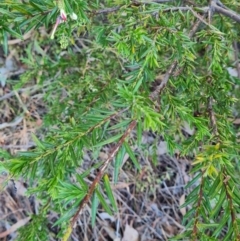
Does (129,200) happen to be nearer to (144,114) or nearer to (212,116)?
(212,116)

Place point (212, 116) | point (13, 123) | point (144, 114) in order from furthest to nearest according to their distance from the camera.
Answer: point (13, 123), point (212, 116), point (144, 114)

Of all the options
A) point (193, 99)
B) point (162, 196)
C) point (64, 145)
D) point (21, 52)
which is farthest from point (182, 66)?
point (21, 52)

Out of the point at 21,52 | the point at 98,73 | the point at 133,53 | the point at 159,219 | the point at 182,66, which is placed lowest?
the point at 159,219

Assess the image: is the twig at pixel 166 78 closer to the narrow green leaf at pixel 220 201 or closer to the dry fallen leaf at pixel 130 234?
the narrow green leaf at pixel 220 201

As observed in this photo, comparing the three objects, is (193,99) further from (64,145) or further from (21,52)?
(21,52)

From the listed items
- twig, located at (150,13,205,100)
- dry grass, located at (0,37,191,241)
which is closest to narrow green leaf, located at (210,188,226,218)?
twig, located at (150,13,205,100)

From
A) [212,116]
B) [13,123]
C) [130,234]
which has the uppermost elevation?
[212,116]

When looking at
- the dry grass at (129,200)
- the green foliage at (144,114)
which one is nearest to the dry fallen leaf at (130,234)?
the dry grass at (129,200)

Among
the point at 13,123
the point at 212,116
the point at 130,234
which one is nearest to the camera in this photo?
the point at 212,116

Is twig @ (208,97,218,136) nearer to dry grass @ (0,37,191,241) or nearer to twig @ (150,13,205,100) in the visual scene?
twig @ (150,13,205,100)

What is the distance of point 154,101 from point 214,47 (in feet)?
0.73

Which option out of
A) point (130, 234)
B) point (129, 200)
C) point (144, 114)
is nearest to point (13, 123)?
point (129, 200)

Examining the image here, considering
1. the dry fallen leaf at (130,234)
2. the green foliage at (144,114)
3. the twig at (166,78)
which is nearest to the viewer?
the green foliage at (144,114)

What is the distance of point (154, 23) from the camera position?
39.3 inches
